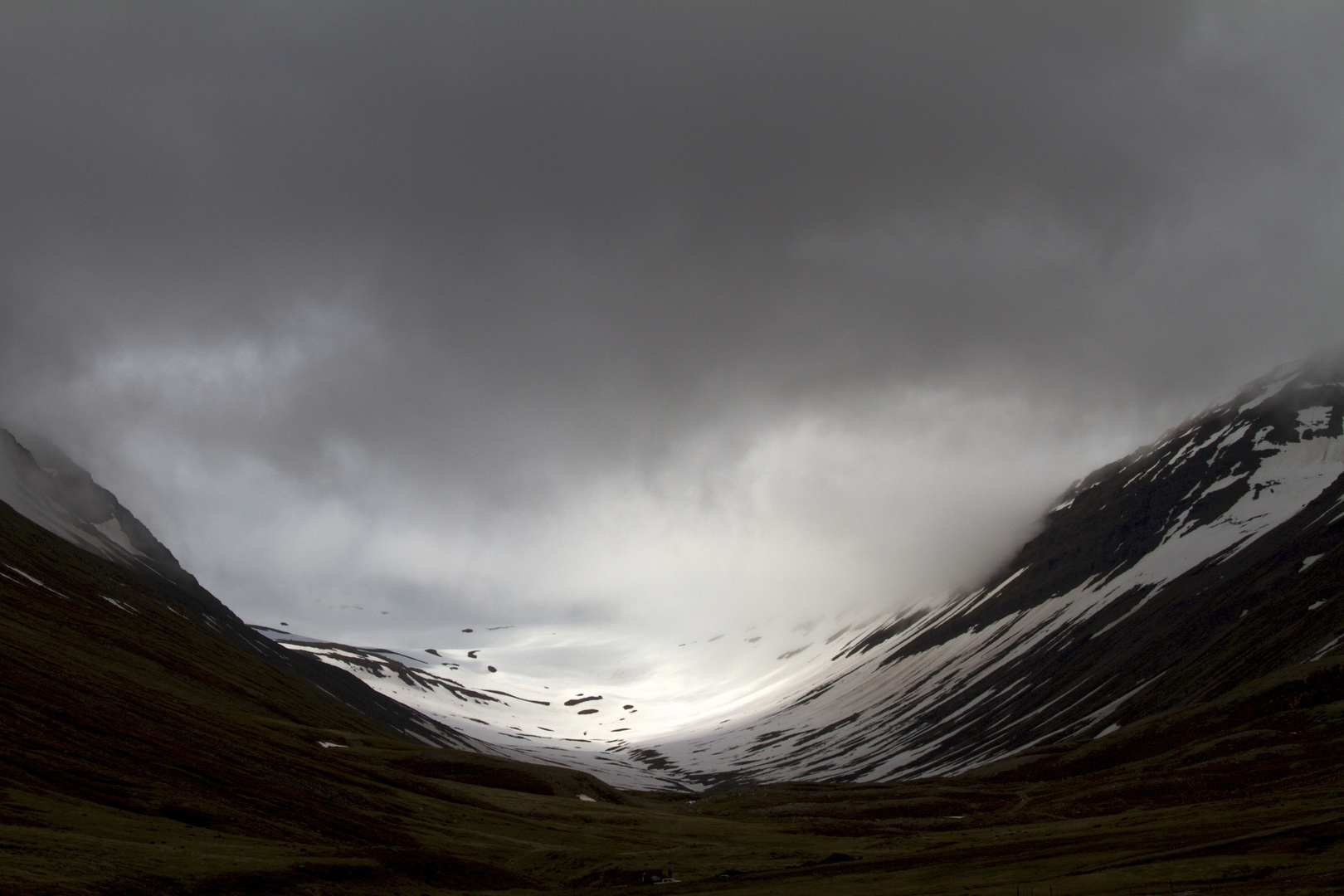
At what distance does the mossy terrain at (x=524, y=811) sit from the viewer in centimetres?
3397

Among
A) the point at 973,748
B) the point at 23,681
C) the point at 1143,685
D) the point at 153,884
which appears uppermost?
the point at 23,681

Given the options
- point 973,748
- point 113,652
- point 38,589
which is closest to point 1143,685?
point 973,748

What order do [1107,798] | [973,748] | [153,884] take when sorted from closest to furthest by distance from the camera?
[153,884] → [1107,798] → [973,748]

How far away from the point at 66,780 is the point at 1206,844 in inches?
1992

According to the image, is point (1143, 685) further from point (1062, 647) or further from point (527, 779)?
point (527, 779)

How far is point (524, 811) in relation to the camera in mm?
72250

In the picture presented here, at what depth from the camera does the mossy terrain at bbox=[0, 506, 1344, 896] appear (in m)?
34.0

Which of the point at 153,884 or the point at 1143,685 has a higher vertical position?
the point at 153,884

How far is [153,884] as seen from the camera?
31109mm

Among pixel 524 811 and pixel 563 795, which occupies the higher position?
pixel 524 811

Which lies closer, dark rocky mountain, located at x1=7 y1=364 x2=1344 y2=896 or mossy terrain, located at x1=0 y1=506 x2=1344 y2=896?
mossy terrain, located at x1=0 y1=506 x2=1344 y2=896

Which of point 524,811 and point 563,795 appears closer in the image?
point 524,811

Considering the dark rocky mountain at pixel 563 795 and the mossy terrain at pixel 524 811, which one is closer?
the mossy terrain at pixel 524 811

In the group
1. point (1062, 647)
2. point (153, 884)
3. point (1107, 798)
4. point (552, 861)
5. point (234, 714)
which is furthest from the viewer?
point (1062, 647)
